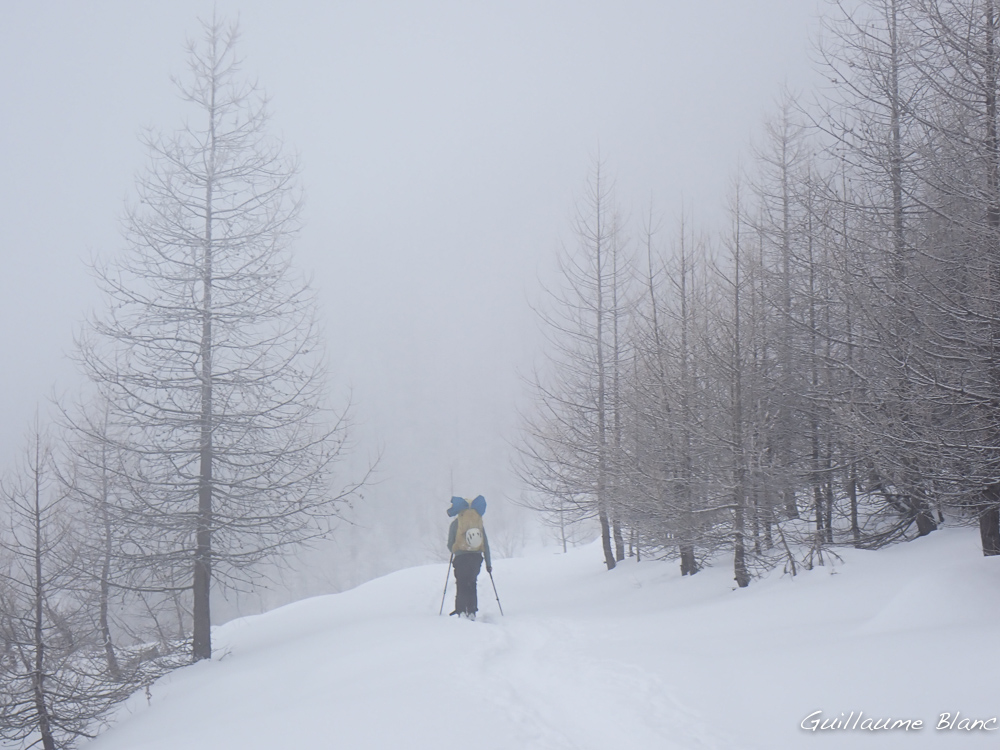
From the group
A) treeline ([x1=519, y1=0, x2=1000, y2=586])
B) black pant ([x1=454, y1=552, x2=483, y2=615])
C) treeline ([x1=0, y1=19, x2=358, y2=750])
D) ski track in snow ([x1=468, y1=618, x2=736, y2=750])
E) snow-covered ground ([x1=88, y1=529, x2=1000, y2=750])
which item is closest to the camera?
snow-covered ground ([x1=88, y1=529, x2=1000, y2=750])

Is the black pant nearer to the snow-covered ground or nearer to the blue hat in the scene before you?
the snow-covered ground

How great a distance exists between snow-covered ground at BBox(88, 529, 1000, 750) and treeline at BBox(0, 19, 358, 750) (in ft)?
5.66

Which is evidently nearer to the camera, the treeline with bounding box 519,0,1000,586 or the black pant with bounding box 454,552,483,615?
the treeline with bounding box 519,0,1000,586

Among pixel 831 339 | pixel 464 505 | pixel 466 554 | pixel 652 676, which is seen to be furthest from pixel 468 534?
pixel 831 339

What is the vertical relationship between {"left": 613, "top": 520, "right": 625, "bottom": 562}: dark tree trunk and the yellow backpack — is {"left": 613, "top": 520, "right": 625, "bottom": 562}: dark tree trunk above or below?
below

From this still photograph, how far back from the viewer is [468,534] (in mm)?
9547

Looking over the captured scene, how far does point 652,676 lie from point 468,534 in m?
4.29

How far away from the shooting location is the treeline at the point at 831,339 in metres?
6.60

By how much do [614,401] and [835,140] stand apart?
7091 millimetres

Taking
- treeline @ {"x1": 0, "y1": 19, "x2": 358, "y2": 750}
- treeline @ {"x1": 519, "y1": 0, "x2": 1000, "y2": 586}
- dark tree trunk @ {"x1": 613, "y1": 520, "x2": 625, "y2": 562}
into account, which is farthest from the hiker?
dark tree trunk @ {"x1": 613, "y1": 520, "x2": 625, "y2": 562}

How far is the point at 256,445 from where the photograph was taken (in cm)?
1027

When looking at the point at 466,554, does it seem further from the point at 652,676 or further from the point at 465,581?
the point at 652,676

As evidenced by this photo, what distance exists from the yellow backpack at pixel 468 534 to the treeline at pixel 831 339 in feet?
9.72

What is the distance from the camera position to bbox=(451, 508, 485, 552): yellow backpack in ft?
31.2
